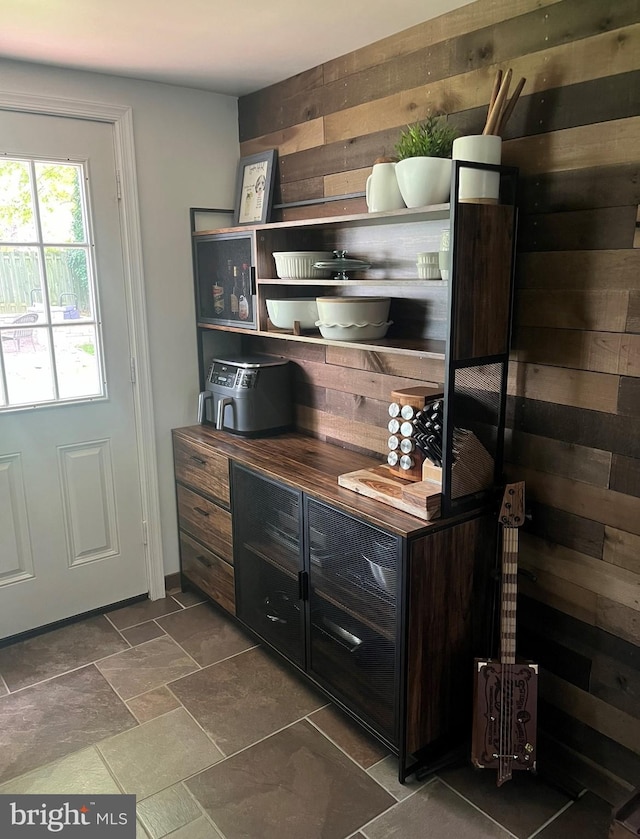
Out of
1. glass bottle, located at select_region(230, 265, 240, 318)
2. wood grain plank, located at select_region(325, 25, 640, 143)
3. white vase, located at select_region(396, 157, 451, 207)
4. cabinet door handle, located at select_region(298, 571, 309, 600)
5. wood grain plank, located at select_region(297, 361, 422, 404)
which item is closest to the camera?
wood grain plank, located at select_region(325, 25, 640, 143)

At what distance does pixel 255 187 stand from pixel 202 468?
1269 mm

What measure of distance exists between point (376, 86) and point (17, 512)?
7.10 feet

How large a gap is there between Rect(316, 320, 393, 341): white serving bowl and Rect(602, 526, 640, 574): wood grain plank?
94 centimetres

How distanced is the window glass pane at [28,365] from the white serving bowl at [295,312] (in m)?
0.94

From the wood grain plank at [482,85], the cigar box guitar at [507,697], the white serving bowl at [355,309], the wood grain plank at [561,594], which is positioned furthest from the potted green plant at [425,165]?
the wood grain plank at [561,594]

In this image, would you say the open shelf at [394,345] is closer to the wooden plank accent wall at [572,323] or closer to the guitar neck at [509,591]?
the wooden plank accent wall at [572,323]

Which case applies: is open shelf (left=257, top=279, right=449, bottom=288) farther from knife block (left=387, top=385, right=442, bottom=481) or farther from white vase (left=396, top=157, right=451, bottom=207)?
knife block (left=387, top=385, right=442, bottom=481)

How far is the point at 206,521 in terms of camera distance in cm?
286

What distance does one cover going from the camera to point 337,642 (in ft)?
7.18

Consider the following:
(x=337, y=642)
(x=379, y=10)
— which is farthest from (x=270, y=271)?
A: (x=337, y=642)

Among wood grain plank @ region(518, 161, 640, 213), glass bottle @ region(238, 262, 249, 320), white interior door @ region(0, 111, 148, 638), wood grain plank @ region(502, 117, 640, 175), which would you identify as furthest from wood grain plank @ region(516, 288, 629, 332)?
white interior door @ region(0, 111, 148, 638)

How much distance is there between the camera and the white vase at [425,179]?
6.11 ft

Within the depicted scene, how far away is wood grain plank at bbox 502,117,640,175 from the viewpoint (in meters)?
1.63

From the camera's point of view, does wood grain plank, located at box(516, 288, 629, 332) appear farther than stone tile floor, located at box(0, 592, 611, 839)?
No
